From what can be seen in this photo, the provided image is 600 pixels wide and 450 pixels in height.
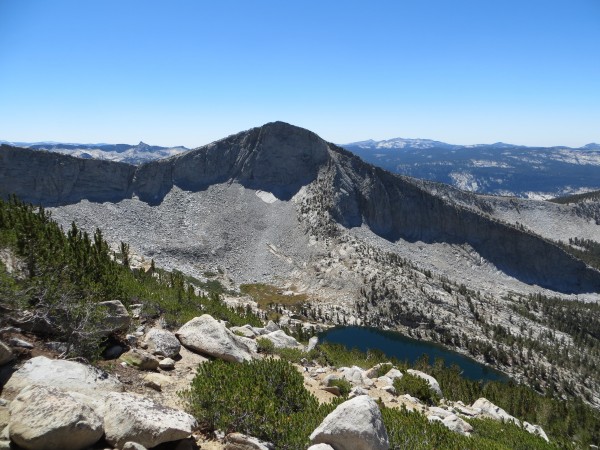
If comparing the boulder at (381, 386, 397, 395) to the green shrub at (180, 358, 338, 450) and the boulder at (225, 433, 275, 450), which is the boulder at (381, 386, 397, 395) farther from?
the boulder at (225, 433, 275, 450)

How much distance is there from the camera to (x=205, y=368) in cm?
1644

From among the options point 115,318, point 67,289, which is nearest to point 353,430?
point 115,318

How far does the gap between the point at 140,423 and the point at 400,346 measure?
278ft

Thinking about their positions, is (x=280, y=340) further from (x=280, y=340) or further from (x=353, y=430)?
(x=353, y=430)

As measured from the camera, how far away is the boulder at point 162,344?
1870 centimetres

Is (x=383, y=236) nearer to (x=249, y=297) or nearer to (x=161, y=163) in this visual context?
(x=249, y=297)

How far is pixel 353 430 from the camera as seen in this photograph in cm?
1276

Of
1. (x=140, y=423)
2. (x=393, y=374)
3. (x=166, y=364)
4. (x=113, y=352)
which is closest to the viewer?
(x=140, y=423)

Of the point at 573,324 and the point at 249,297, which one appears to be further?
the point at 573,324

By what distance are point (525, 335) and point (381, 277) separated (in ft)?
127

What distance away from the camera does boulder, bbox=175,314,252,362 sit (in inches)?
797

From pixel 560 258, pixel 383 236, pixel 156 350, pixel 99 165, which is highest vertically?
pixel 99 165

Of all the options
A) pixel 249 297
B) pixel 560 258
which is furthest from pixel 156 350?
pixel 560 258

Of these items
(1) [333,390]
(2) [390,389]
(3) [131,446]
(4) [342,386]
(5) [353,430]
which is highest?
(3) [131,446]
